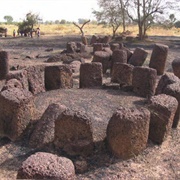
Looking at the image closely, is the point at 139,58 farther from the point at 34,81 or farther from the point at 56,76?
the point at 34,81

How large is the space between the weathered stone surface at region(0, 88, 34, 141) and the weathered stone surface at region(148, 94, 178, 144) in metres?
2.24

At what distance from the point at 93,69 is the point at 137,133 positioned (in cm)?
413

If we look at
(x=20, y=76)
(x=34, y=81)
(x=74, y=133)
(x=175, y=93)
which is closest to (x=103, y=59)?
(x=34, y=81)

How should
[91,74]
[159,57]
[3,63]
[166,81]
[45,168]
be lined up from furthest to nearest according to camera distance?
[159,57]
[3,63]
[91,74]
[166,81]
[45,168]

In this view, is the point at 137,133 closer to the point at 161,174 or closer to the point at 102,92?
the point at 161,174

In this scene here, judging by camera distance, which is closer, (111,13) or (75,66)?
(75,66)

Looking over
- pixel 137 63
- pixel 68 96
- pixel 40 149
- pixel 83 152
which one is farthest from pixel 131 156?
pixel 137 63

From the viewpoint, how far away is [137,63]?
12.8m

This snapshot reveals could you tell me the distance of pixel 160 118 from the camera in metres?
5.90

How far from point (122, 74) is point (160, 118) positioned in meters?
3.83

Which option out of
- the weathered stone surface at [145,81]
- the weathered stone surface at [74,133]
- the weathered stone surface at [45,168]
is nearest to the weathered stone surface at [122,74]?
the weathered stone surface at [145,81]

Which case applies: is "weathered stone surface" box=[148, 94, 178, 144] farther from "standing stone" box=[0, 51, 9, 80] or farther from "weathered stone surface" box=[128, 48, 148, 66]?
"weathered stone surface" box=[128, 48, 148, 66]

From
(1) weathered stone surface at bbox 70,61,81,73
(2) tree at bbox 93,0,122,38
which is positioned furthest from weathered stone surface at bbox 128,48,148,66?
(2) tree at bbox 93,0,122,38

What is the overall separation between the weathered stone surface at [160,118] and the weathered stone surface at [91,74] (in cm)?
340
